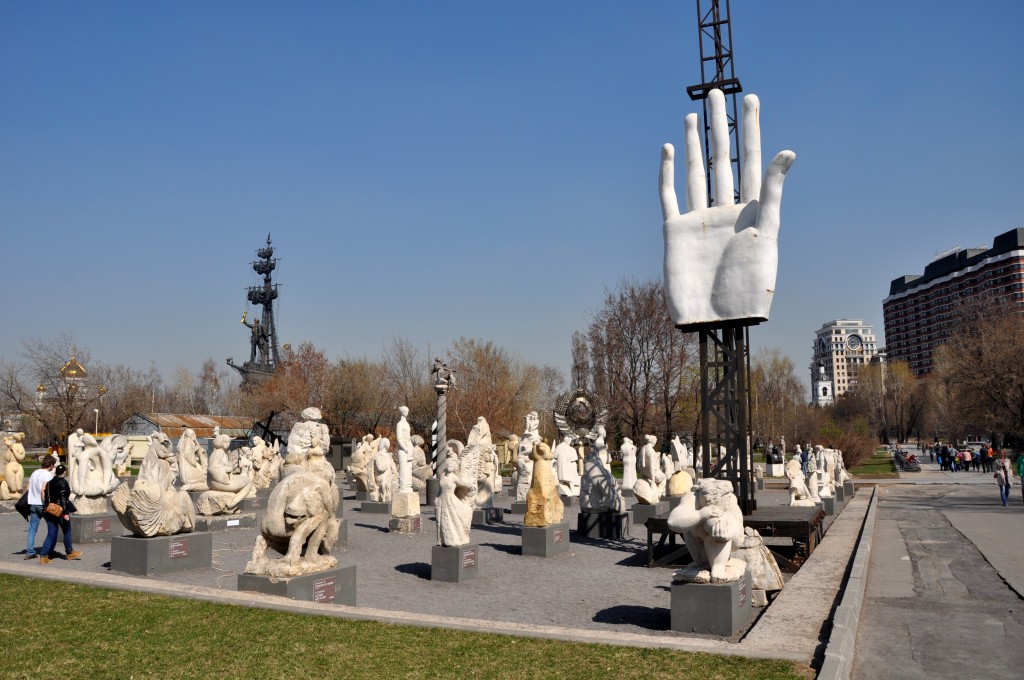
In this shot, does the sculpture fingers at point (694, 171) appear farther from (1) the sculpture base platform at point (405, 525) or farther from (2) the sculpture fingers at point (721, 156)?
(1) the sculpture base platform at point (405, 525)

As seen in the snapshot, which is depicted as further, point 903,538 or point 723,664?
point 903,538

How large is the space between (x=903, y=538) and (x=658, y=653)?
1040cm

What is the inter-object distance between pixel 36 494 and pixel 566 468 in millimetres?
12019

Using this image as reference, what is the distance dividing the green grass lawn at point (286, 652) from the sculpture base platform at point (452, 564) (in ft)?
11.5

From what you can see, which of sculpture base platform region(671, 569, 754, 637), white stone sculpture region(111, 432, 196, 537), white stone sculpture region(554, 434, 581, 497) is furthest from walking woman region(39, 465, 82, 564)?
white stone sculpture region(554, 434, 581, 497)

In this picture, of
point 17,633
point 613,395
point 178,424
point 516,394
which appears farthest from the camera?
point 178,424

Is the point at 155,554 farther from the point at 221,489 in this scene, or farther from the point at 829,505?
the point at 829,505

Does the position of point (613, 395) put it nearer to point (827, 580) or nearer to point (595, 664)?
point (827, 580)

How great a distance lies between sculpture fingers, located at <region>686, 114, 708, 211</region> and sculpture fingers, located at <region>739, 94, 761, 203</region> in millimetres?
723

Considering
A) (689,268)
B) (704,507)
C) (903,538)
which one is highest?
(689,268)

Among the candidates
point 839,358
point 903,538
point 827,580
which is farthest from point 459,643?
point 839,358

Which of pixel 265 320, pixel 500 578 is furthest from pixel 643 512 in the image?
pixel 265 320

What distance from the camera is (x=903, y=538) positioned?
556 inches

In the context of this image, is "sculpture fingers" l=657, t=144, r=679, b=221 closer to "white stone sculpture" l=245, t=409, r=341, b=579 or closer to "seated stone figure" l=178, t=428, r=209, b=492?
"white stone sculpture" l=245, t=409, r=341, b=579
